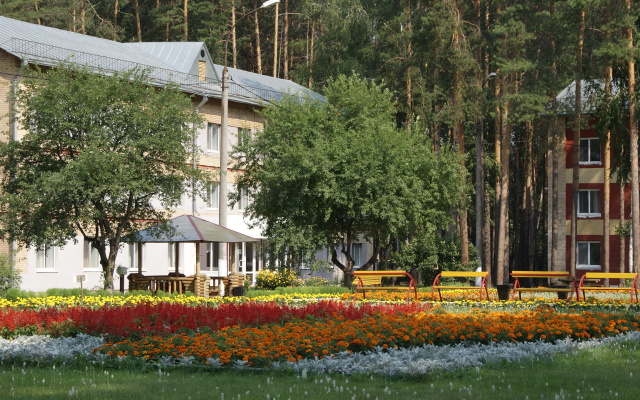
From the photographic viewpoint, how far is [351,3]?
→ 55.8 meters

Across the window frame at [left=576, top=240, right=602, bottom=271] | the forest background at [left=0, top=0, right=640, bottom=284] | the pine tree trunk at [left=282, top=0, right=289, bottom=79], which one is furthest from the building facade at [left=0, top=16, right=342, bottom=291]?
the window frame at [left=576, top=240, right=602, bottom=271]

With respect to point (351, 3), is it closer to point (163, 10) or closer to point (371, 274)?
point (163, 10)

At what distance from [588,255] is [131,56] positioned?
89.4ft

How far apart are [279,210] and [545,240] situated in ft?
115

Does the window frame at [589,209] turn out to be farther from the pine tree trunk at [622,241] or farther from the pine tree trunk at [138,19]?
the pine tree trunk at [138,19]

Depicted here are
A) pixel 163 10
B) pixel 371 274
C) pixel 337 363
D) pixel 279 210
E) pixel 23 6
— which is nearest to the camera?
pixel 337 363

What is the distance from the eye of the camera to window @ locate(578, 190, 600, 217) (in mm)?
51219

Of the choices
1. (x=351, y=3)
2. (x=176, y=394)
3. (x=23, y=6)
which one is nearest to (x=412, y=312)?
(x=176, y=394)

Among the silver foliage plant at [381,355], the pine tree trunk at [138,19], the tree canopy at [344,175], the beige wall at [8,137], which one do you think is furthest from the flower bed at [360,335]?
the pine tree trunk at [138,19]

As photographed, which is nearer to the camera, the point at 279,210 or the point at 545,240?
the point at 279,210

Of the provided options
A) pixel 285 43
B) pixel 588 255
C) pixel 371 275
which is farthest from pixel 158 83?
pixel 588 255

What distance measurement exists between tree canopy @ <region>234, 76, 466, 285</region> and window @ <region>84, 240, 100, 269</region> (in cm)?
750

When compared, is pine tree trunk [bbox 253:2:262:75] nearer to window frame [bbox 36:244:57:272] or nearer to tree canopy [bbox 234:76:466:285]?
tree canopy [bbox 234:76:466:285]

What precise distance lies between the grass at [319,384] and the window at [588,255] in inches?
1599
